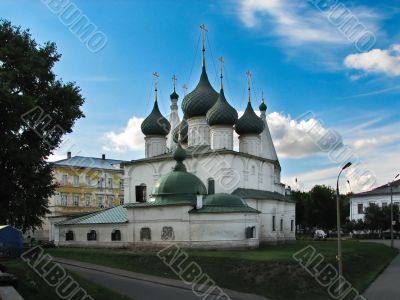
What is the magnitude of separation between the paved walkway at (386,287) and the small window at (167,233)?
13307 millimetres

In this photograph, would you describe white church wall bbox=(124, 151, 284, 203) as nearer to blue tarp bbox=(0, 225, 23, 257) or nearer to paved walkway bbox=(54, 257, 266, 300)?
paved walkway bbox=(54, 257, 266, 300)

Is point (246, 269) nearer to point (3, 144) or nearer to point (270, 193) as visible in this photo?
point (3, 144)

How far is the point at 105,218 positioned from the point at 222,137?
36.5 feet

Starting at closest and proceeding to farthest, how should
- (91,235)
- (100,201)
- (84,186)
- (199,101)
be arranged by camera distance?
(91,235), (199,101), (84,186), (100,201)

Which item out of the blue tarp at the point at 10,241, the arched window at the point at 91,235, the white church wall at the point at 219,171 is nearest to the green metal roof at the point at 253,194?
the white church wall at the point at 219,171

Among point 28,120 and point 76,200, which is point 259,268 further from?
point 76,200

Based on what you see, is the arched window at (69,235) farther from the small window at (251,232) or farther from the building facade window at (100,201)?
the building facade window at (100,201)

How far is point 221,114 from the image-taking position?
4144cm

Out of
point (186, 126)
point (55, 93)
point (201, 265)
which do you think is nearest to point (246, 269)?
point (201, 265)

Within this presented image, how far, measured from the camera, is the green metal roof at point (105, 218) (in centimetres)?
3862

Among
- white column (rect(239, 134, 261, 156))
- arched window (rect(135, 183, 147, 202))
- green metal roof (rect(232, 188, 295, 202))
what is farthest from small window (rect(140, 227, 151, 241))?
white column (rect(239, 134, 261, 156))

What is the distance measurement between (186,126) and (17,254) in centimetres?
2780

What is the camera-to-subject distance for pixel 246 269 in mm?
26453

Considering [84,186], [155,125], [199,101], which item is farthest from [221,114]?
[84,186]
